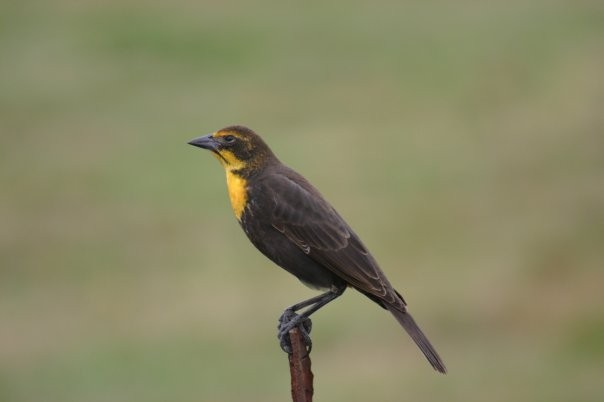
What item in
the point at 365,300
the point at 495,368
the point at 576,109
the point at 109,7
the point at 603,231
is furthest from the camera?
the point at 109,7

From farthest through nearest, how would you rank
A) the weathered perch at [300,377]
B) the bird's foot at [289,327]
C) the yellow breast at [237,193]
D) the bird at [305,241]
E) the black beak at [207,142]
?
the black beak at [207,142]
the yellow breast at [237,193]
the bird at [305,241]
the bird's foot at [289,327]
the weathered perch at [300,377]

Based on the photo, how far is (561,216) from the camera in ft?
58.6

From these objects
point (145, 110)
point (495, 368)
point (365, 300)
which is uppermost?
point (145, 110)

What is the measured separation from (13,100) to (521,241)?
11537 mm

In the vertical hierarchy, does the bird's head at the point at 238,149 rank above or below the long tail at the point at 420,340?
above

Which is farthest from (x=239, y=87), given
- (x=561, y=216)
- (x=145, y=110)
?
(x=561, y=216)

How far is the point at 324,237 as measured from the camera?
6945mm

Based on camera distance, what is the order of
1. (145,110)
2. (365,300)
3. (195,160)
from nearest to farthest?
(365,300) < (195,160) < (145,110)

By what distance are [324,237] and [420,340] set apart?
801 millimetres

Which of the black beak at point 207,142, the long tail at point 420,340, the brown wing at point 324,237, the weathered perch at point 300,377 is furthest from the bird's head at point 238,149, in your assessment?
the weathered perch at point 300,377

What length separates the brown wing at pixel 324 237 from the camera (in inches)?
268

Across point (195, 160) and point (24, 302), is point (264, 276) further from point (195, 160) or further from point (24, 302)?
point (195, 160)

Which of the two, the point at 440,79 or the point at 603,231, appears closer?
the point at 603,231

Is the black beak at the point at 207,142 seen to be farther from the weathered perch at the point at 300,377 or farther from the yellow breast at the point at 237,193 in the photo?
the weathered perch at the point at 300,377
